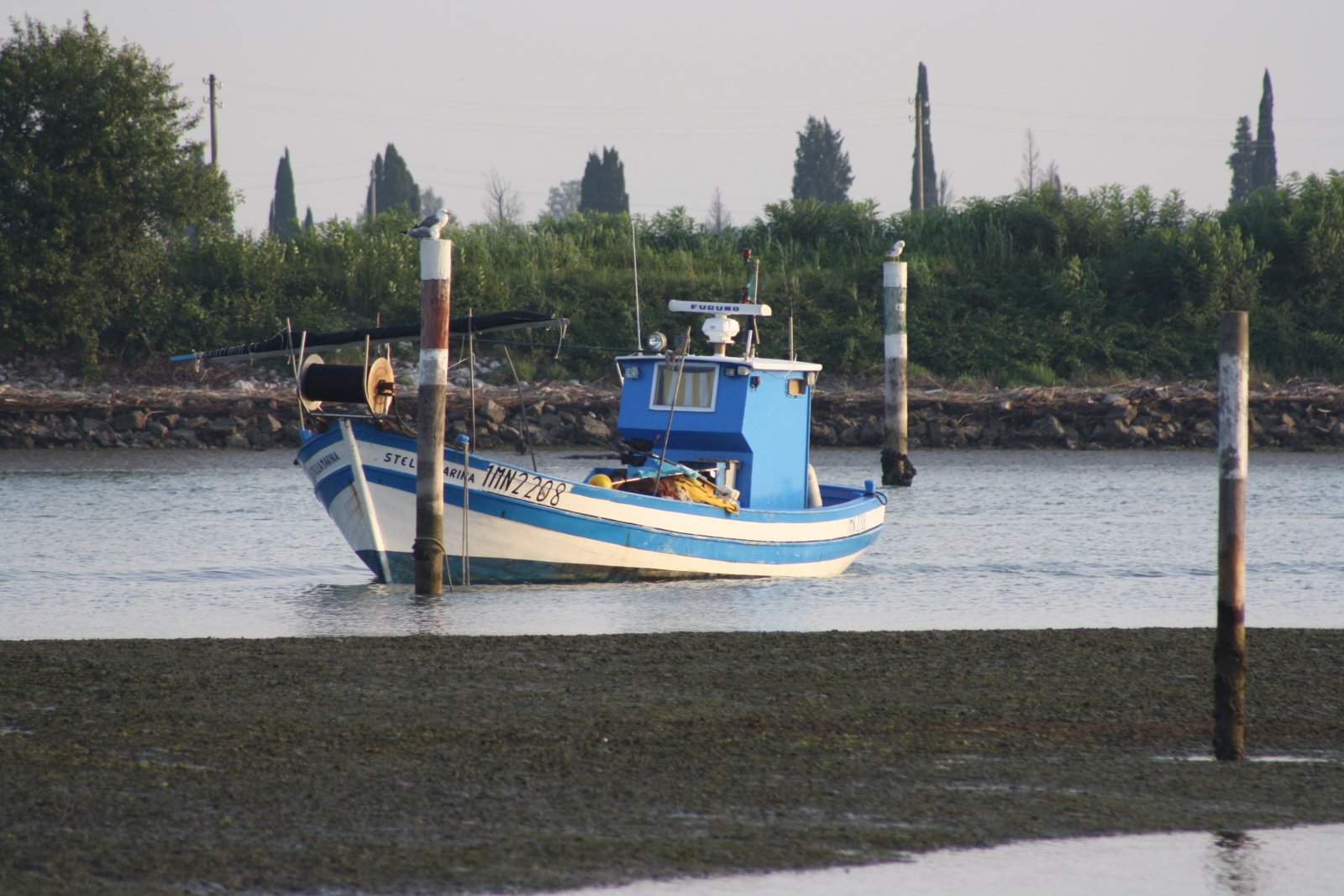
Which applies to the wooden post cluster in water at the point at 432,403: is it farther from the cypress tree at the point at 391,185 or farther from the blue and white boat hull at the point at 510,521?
the cypress tree at the point at 391,185

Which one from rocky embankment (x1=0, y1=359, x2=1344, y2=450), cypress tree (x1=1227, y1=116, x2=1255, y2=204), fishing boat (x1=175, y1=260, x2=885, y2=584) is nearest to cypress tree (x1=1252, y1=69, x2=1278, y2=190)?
cypress tree (x1=1227, y1=116, x2=1255, y2=204)

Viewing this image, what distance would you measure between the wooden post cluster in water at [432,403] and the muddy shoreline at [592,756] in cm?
332

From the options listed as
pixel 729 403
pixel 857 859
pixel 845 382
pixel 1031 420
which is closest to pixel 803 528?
pixel 729 403

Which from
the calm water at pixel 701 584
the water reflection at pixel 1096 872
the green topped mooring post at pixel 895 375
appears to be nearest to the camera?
the water reflection at pixel 1096 872

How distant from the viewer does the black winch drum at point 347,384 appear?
1598cm

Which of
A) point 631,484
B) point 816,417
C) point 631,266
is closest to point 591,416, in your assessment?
point 816,417

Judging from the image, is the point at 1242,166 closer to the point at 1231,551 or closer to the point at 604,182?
the point at 604,182

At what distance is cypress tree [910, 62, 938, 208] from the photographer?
210 ft

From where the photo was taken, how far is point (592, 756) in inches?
336

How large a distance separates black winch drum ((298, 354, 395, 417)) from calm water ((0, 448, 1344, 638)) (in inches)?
78.9

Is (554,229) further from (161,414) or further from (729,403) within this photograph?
(729,403)

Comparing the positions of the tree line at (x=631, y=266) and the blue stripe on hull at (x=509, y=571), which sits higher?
the tree line at (x=631, y=266)

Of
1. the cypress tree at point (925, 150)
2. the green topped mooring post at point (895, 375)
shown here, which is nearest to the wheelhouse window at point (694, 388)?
the green topped mooring post at point (895, 375)

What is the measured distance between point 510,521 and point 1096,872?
34.2ft
